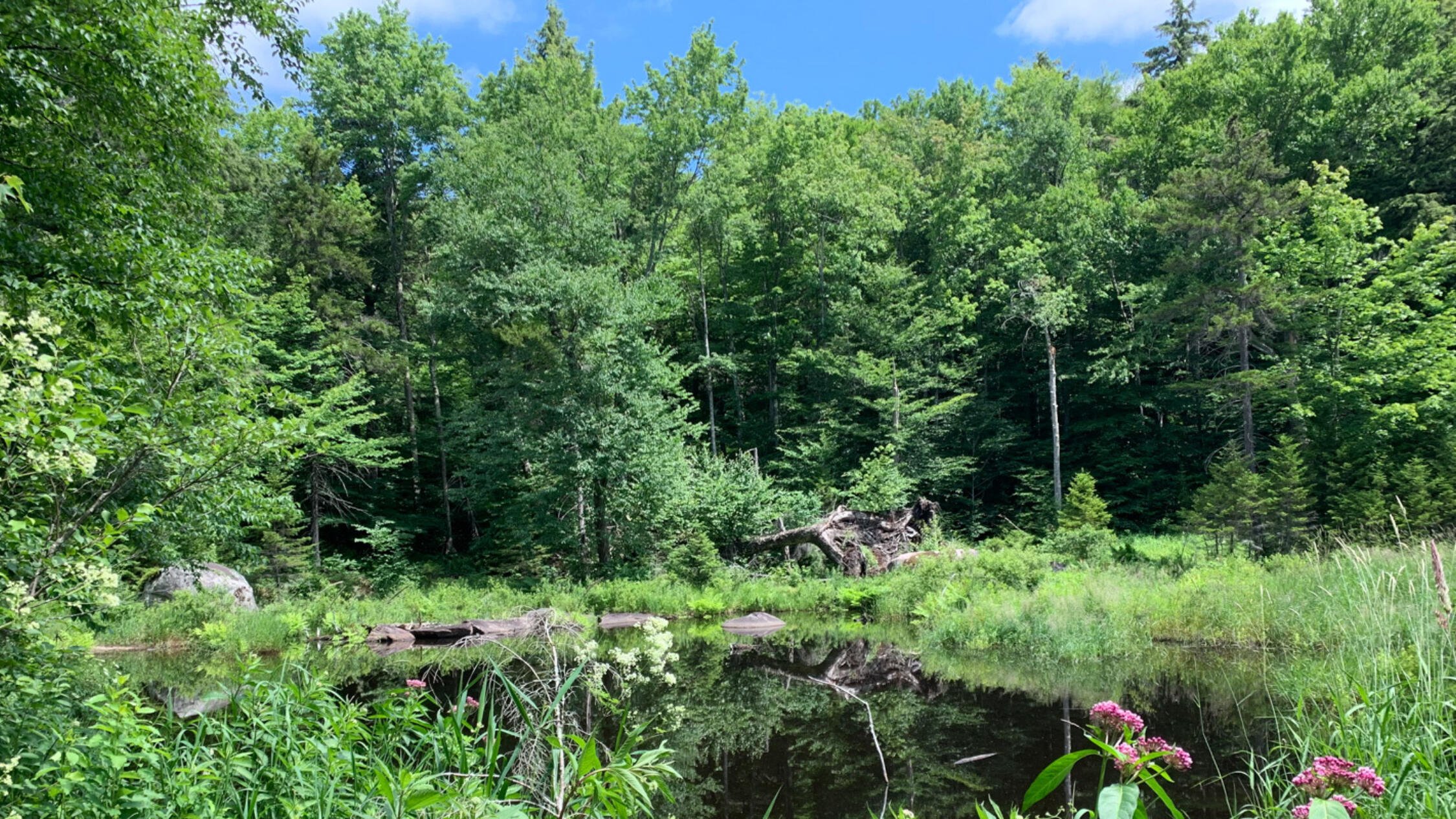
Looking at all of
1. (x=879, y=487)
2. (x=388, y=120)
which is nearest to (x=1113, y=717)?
(x=879, y=487)

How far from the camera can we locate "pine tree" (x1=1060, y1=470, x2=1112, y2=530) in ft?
60.7

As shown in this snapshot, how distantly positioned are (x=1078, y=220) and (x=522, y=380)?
18725 millimetres

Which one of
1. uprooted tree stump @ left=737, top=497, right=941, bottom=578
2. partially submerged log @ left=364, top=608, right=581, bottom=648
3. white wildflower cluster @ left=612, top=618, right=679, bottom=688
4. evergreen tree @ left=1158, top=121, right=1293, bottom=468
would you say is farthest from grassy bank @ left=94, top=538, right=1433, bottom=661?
evergreen tree @ left=1158, top=121, right=1293, bottom=468

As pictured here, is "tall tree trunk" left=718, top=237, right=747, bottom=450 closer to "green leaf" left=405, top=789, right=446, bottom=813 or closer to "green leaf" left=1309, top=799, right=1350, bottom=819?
"green leaf" left=405, top=789, right=446, bottom=813

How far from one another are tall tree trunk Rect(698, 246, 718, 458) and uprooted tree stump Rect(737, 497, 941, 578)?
6161mm

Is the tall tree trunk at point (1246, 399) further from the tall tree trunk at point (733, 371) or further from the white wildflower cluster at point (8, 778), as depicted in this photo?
the white wildflower cluster at point (8, 778)

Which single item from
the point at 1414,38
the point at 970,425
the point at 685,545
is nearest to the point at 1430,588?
the point at 685,545

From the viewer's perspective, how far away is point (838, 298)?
26.3 m

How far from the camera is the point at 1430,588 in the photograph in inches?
185

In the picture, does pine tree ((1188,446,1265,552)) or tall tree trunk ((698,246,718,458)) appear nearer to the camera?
pine tree ((1188,446,1265,552))

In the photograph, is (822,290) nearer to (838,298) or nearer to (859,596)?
(838,298)

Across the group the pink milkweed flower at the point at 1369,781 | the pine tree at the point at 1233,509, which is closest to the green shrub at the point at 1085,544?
the pine tree at the point at 1233,509

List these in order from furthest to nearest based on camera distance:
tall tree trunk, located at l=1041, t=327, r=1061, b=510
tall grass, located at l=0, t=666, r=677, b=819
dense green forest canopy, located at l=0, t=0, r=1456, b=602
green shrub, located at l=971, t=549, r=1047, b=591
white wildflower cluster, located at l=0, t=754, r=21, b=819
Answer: tall tree trunk, located at l=1041, t=327, r=1061, b=510
dense green forest canopy, located at l=0, t=0, r=1456, b=602
green shrub, located at l=971, t=549, r=1047, b=591
white wildflower cluster, located at l=0, t=754, r=21, b=819
tall grass, located at l=0, t=666, r=677, b=819

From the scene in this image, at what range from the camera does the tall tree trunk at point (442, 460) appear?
75.8 feet
